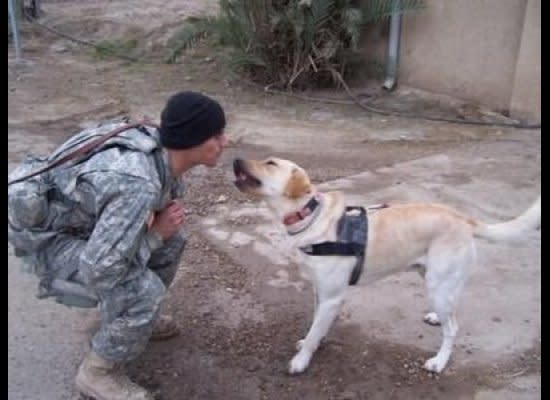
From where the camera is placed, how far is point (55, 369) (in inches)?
103

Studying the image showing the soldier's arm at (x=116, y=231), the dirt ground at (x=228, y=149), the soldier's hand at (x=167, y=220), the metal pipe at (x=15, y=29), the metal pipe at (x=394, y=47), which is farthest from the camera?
the metal pipe at (x=15, y=29)

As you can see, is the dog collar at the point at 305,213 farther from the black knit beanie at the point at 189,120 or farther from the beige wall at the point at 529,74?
the beige wall at the point at 529,74

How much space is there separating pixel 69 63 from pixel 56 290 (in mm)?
5966

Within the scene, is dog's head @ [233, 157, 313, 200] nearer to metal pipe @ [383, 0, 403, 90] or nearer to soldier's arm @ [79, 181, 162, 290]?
soldier's arm @ [79, 181, 162, 290]

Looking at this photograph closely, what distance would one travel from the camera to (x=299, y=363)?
2.69 metres

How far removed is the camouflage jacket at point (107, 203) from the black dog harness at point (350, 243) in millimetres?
592

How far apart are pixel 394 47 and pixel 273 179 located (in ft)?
15.2

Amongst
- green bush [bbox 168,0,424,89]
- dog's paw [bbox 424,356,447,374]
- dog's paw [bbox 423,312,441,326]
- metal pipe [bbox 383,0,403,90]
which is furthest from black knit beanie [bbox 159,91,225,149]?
metal pipe [bbox 383,0,403,90]

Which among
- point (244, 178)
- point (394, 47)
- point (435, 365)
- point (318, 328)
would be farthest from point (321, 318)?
point (394, 47)

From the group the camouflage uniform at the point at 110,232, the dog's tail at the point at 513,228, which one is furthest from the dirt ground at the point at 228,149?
the dog's tail at the point at 513,228

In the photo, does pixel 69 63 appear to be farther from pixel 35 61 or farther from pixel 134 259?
pixel 134 259

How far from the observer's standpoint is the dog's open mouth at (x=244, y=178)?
251 centimetres

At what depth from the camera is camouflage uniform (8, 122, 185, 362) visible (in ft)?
6.92

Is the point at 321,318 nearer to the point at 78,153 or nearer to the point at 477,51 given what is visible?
the point at 78,153
